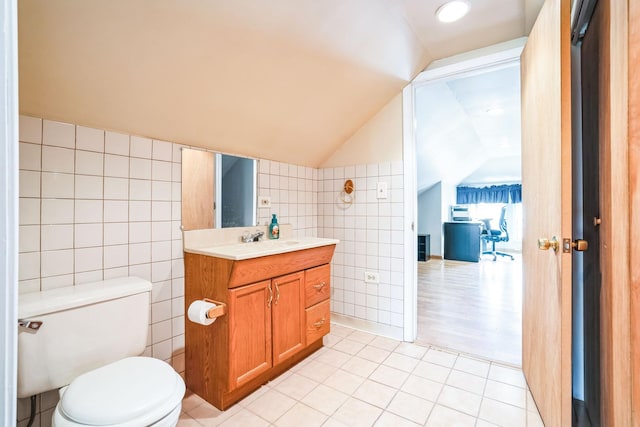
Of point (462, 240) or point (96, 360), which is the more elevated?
point (462, 240)

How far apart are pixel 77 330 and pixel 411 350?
2041 mm

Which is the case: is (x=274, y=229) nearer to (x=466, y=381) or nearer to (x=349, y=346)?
(x=349, y=346)

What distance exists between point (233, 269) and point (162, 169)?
75 centimetres

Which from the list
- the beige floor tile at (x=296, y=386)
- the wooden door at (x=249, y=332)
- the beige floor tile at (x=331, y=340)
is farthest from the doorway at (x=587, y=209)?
the wooden door at (x=249, y=332)

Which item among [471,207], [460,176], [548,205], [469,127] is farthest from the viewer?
[471,207]

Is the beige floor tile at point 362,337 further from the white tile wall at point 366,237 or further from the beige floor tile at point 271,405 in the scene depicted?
the beige floor tile at point 271,405

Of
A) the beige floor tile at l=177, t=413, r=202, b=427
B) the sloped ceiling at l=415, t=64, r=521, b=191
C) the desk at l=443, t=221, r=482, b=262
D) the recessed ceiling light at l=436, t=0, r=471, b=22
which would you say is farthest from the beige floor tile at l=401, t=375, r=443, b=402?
the desk at l=443, t=221, r=482, b=262

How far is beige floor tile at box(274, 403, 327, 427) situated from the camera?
4.74 ft

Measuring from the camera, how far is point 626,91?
33.4 inches

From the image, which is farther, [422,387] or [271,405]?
[422,387]

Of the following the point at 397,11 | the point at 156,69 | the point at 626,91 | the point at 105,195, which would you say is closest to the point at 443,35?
the point at 397,11

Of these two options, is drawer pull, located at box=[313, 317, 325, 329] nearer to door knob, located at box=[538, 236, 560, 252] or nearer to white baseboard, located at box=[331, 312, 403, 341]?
white baseboard, located at box=[331, 312, 403, 341]

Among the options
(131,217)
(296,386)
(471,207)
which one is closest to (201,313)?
(131,217)

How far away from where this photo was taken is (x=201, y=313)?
147cm
